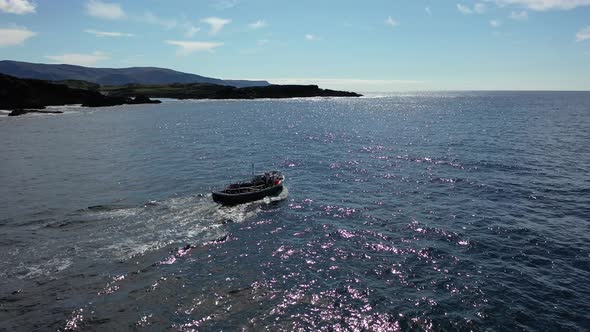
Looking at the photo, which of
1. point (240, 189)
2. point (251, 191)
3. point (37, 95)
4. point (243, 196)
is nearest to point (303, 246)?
point (243, 196)

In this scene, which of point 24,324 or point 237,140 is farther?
point 237,140

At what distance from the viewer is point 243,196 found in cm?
4247

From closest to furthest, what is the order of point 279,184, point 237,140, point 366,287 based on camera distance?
point 366,287
point 279,184
point 237,140

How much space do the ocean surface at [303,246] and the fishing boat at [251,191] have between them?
1374 millimetres

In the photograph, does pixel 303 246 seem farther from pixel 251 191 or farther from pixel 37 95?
pixel 37 95

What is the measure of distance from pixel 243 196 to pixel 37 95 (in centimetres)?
17519

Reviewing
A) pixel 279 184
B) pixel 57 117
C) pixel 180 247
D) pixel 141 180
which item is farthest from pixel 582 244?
pixel 57 117

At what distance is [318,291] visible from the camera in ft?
82.0

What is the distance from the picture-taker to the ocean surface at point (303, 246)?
22.6m

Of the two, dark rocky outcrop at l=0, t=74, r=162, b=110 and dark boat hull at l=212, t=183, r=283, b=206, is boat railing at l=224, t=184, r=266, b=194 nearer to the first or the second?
dark boat hull at l=212, t=183, r=283, b=206

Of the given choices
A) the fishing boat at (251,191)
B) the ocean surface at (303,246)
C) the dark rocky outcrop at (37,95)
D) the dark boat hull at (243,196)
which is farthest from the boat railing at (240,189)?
the dark rocky outcrop at (37,95)

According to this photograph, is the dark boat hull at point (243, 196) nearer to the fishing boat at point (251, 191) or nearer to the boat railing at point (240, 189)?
the fishing boat at point (251, 191)

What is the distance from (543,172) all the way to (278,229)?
42.2 m

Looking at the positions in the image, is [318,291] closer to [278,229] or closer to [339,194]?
[278,229]
